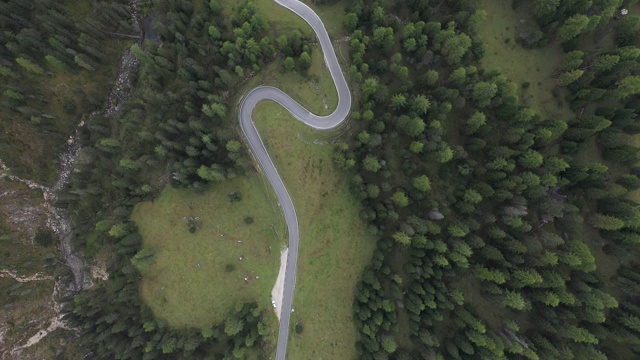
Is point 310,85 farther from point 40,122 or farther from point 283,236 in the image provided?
point 40,122

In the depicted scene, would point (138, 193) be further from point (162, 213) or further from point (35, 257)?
point (35, 257)

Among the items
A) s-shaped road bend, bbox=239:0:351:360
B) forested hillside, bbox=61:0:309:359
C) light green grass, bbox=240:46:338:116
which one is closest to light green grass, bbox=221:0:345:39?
forested hillside, bbox=61:0:309:359

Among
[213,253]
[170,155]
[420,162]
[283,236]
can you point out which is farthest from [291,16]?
[213,253]

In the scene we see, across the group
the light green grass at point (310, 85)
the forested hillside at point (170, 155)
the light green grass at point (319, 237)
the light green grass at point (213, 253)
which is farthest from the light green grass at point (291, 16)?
the light green grass at point (213, 253)

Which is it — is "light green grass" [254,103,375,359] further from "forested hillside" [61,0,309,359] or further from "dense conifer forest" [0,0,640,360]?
"forested hillside" [61,0,309,359]

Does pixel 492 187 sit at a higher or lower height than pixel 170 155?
higher

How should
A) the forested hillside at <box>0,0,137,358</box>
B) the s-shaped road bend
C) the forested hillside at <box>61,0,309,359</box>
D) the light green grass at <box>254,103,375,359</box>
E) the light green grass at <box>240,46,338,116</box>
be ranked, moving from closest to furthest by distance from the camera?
1. the forested hillside at <box>61,0,309,359</box>
2. the light green grass at <box>254,103,375,359</box>
3. the light green grass at <box>240,46,338,116</box>
4. the s-shaped road bend
5. the forested hillside at <box>0,0,137,358</box>
